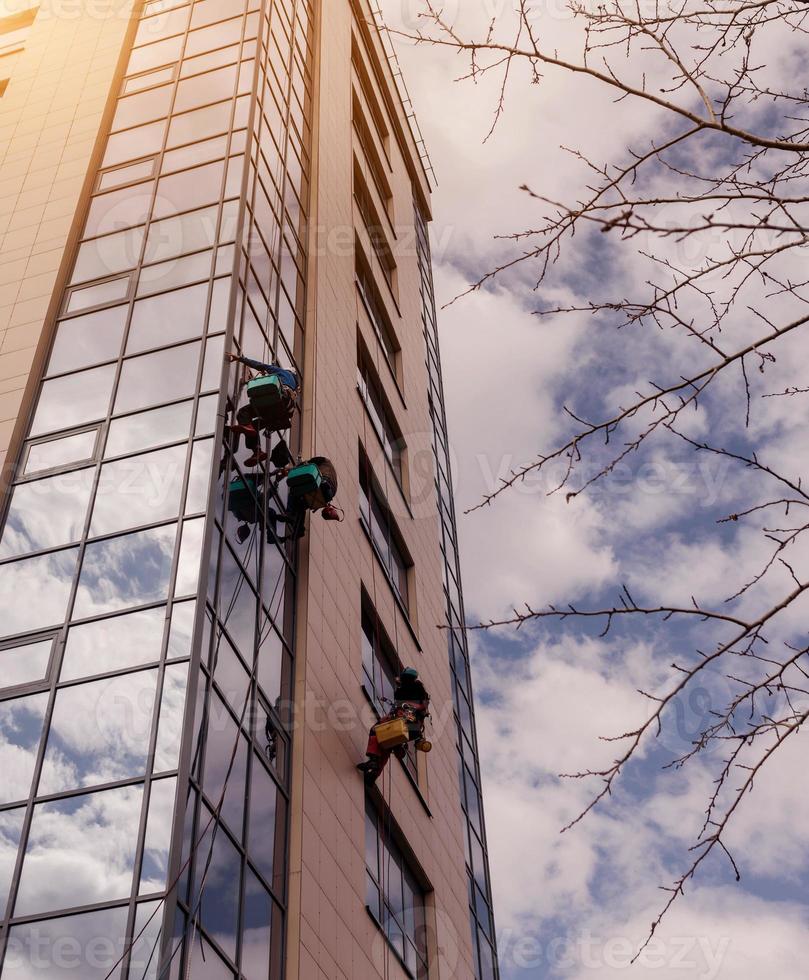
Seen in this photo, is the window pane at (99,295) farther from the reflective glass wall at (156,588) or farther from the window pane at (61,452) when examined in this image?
the window pane at (61,452)

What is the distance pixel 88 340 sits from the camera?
17406 mm

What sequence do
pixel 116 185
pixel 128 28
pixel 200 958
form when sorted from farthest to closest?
pixel 128 28
pixel 116 185
pixel 200 958

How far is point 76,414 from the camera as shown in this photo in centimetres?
1634

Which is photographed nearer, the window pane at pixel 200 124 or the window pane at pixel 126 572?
the window pane at pixel 126 572

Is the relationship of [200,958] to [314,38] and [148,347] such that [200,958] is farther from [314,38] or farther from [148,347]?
[314,38]

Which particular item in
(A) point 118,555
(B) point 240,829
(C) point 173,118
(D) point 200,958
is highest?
(C) point 173,118

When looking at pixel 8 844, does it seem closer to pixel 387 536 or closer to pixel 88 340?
pixel 88 340

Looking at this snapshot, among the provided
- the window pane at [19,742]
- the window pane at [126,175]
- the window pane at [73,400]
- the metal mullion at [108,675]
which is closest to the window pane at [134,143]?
the window pane at [126,175]

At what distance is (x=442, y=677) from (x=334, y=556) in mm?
7451

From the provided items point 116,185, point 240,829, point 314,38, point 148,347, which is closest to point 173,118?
point 116,185

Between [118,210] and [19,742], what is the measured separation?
10.7 m

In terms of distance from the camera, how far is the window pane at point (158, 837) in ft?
35.6

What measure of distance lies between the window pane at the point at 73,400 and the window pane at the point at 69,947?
7.58 meters

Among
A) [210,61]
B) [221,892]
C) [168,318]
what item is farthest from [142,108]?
[221,892]
